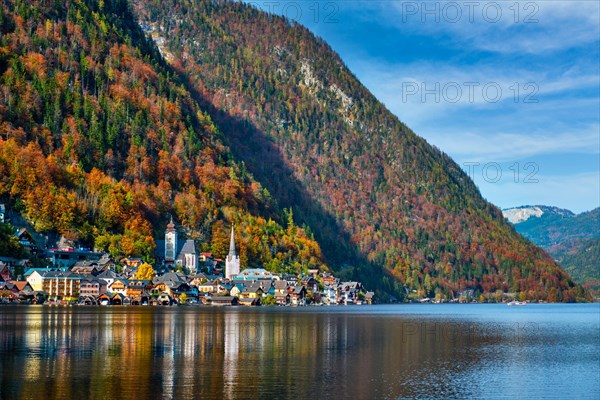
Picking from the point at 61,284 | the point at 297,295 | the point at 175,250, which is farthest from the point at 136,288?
the point at 297,295

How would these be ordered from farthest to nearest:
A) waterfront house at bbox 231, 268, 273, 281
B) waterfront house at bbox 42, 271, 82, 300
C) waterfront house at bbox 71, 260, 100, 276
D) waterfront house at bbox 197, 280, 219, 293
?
waterfront house at bbox 231, 268, 273, 281 < waterfront house at bbox 197, 280, 219, 293 < waterfront house at bbox 71, 260, 100, 276 < waterfront house at bbox 42, 271, 82, 300

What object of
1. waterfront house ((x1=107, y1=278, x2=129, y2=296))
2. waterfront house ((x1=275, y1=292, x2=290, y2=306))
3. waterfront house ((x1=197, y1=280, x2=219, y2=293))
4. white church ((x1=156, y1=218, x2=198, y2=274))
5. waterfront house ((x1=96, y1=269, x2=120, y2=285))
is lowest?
waterfront house ((x1=275, y1=292, x2=290, y2=306))


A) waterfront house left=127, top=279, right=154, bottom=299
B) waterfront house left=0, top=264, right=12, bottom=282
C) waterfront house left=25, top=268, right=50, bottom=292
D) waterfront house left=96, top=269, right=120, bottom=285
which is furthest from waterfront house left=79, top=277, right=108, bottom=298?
waterfront house left=0, top=264, right=12, bottom=282

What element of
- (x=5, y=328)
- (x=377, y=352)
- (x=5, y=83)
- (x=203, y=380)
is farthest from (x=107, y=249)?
(x=203, y=380)

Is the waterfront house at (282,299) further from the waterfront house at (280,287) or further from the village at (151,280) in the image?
the waterfront house at (280,287)

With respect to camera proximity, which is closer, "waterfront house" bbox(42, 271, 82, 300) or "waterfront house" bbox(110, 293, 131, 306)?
"waterfront house" bbox(42, 271, 82, 300)

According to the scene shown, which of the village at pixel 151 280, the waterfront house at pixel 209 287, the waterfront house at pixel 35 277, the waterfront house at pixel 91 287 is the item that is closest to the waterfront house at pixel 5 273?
the village at pixel 151 280

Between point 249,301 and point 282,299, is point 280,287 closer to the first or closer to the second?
point 282,299

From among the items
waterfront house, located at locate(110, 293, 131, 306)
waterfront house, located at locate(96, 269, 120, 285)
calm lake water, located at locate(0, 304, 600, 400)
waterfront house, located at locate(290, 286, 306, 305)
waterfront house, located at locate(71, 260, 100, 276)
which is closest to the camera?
calm lake water, located at locate(0, 304, 600, 400)

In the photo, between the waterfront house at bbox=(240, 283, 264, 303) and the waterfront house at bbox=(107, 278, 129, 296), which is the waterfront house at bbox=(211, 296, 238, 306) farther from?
the waterfront house at bbox=(107, 278, 129, 296)
